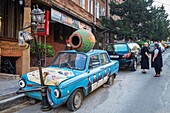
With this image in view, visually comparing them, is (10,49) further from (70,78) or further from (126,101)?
(126,101)

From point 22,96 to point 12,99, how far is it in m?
0.37

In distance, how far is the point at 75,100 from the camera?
15.3 feet

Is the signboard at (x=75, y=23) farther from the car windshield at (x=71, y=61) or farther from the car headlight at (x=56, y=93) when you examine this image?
the car headlight at (x=56, y=93)

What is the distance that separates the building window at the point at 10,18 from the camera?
962 cm

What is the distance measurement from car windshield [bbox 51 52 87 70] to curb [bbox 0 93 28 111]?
1.42 meters

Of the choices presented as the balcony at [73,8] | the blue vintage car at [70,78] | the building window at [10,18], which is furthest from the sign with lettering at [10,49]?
the balcony at [73,8]

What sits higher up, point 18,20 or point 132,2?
point 132,2

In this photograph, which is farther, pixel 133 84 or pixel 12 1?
pixel 12 1

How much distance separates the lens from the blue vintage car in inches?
168

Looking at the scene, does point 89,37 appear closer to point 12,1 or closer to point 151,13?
point 12,1

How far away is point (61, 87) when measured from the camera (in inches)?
162

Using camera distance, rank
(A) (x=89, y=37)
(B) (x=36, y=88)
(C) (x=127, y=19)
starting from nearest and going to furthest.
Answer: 1. (B) (x=36, y=88)
2. (A) (x=89, y=37)
3. (C) (x=127, y=19)

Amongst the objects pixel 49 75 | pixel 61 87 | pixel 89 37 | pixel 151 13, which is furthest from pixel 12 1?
pixel 151 13

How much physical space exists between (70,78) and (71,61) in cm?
113
